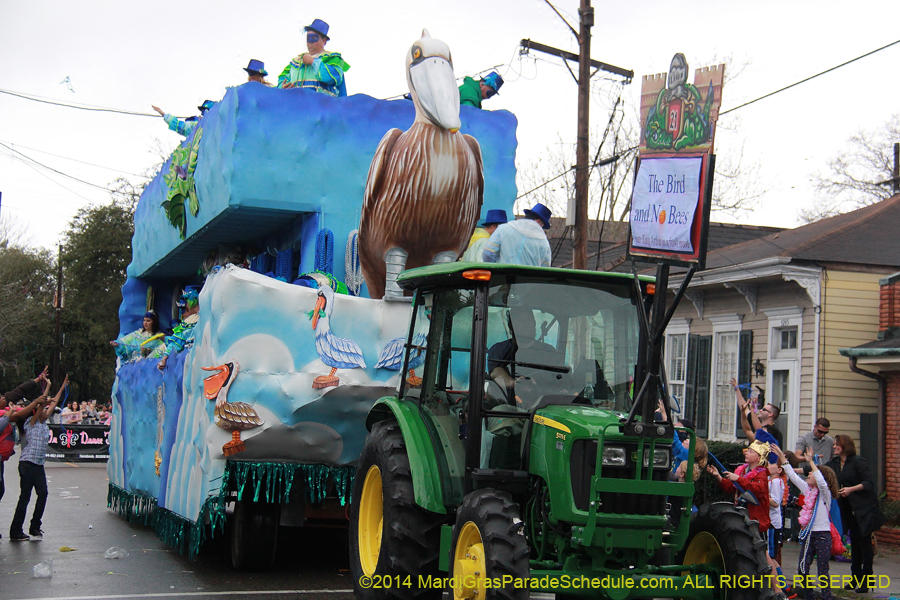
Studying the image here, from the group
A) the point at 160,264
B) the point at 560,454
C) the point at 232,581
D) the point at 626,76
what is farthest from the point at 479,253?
the point at 626,76

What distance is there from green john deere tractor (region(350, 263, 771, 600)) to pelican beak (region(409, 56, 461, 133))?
2868mm

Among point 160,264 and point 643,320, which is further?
point 160,264

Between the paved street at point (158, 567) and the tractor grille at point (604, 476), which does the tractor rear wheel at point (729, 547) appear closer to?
the tractor grille at point (604, 476)

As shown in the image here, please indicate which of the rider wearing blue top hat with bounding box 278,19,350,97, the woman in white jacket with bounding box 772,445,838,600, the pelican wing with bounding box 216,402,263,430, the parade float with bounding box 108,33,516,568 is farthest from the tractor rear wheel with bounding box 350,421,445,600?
the rider wearing blue top hat with bounding box 278,19,350,97

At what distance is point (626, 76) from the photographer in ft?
57.5

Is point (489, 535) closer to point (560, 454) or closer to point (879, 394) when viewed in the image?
point (560, 454)

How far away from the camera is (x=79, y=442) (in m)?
26.0

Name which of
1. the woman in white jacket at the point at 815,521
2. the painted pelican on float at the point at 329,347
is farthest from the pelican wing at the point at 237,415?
the woman in white jacket at the point at 815,521

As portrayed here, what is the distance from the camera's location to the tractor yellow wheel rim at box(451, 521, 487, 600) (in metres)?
5.14

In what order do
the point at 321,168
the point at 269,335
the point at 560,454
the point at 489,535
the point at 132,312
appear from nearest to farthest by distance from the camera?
the point at 489,535, the point at 560,454, the point at 269,335, the point at 321,168, the point at 132,312

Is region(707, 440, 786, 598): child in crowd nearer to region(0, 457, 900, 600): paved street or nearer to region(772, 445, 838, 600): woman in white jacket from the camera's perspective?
region(772, 445, 838, 600): woman in white jacket

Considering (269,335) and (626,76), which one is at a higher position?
(626,76)

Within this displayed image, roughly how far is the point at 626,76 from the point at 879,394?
287 inches

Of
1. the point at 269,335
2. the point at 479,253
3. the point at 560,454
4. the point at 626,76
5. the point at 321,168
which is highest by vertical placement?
the point at 626,76
